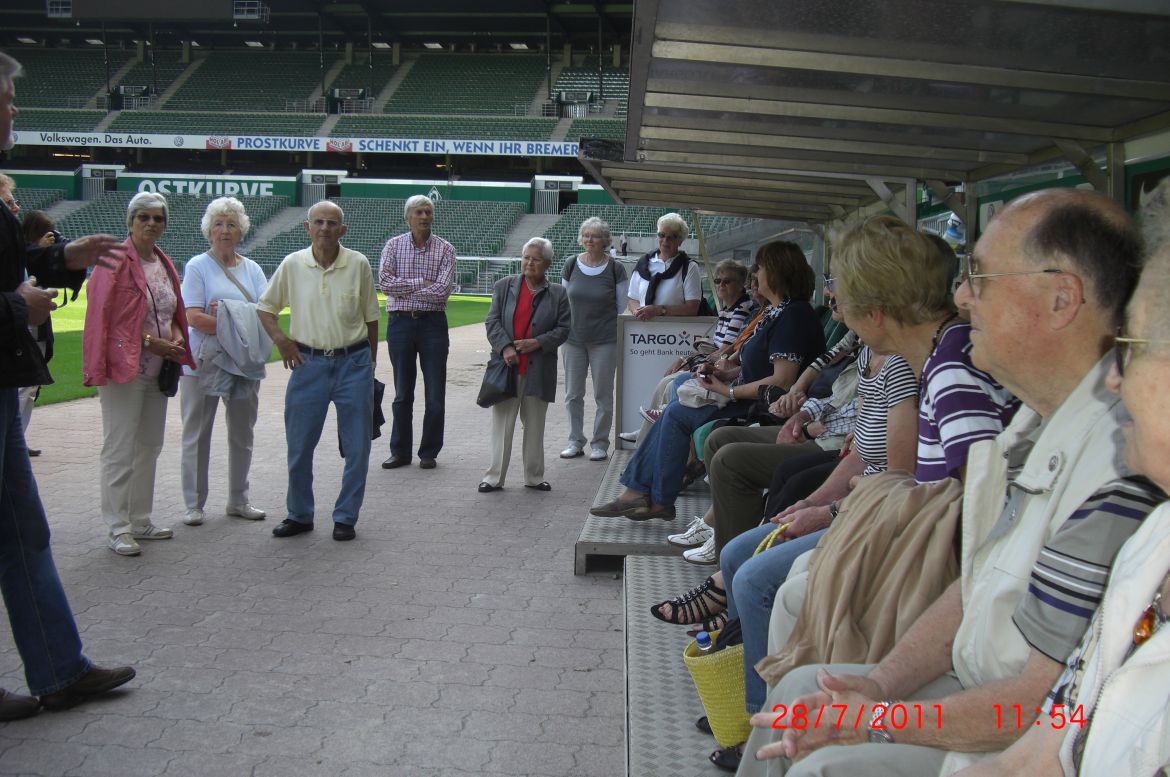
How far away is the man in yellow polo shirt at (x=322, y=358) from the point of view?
20.4ft

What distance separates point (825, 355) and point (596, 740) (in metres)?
2.54

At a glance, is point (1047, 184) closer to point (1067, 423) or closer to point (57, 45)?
point (1067, 423)

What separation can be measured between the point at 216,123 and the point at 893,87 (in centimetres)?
5143

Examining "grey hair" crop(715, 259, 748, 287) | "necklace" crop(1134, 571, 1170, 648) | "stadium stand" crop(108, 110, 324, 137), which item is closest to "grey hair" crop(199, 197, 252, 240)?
"grey hair" crop(715, 259, 748, 287)

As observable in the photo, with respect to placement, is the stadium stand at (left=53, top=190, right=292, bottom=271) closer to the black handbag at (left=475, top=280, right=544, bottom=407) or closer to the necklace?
the black handbag at (left=475, top=280, right=544, bottom=407)

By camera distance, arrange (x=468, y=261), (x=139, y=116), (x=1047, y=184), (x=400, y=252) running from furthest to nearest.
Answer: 1. (x=139, y=116)
2. (x=468, y=261)
3. (x=400, y=252)
4. (x=1047, y=184)

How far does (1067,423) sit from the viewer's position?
1956mm

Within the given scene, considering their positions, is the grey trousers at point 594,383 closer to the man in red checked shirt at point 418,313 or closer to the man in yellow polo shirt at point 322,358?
the man in red checked shirt at point 418,313

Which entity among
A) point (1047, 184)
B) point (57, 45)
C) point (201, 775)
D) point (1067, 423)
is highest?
point (57, 45)

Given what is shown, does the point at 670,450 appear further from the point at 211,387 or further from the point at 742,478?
the point at 211,387

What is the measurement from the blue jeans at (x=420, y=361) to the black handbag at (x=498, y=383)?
81cm

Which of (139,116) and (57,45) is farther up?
(57,45)

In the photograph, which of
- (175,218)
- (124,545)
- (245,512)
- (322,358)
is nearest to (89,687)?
(124,545)

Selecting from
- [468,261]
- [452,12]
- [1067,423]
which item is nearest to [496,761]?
[1067,423]
